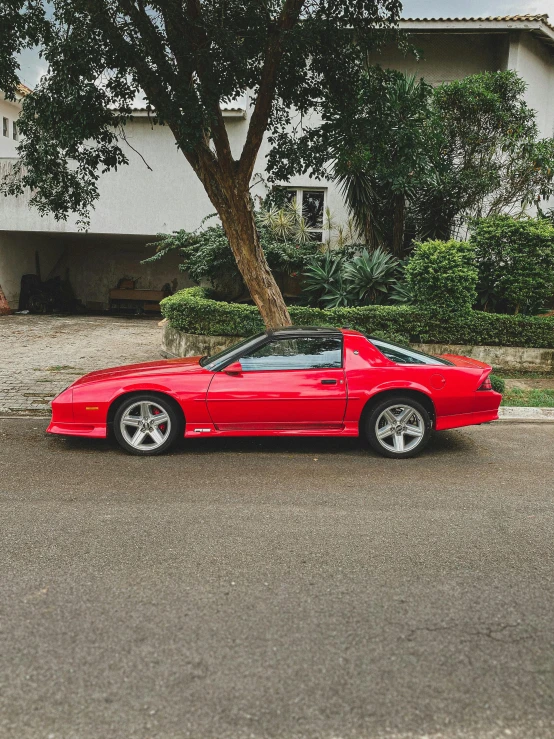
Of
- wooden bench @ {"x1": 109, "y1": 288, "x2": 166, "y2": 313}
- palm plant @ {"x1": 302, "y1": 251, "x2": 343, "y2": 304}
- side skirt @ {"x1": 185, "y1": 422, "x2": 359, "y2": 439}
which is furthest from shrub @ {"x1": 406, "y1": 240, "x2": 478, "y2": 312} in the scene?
wooden bench @ {"x1": 109, "y1": 288, "x2": 166, "y2": 313}

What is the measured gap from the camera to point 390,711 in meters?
2.60

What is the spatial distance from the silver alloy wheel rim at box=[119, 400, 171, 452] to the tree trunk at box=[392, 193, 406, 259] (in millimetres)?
9194

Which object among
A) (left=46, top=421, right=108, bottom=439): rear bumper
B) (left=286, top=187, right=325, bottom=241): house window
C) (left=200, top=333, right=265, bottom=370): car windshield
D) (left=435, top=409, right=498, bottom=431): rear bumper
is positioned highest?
(left=286, top=187, right=325, bottom=241): house window

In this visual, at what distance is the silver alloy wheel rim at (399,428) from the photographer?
647 cm

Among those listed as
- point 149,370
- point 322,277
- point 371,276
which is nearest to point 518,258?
point 371,276

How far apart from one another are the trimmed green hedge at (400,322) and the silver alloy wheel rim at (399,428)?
4.75 meters

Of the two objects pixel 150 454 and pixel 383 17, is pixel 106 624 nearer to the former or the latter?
pixel 150 454

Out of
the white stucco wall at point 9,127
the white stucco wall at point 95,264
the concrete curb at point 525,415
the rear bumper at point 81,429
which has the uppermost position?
the white stucco wall at point 9,127

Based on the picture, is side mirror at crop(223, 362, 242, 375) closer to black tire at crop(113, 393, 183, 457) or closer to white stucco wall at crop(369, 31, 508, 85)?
black tire at crop(113, 393, 183, 457)

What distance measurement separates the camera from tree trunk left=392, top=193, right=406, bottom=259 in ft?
45.7

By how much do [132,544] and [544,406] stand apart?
664cm

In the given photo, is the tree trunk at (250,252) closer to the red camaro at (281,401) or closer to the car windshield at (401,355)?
the car windshield at (401,355)

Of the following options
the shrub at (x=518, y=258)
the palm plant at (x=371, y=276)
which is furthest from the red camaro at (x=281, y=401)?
the palm plant at (x=371, y=276)

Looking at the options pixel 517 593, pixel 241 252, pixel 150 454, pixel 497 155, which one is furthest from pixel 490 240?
pixel 517 593
